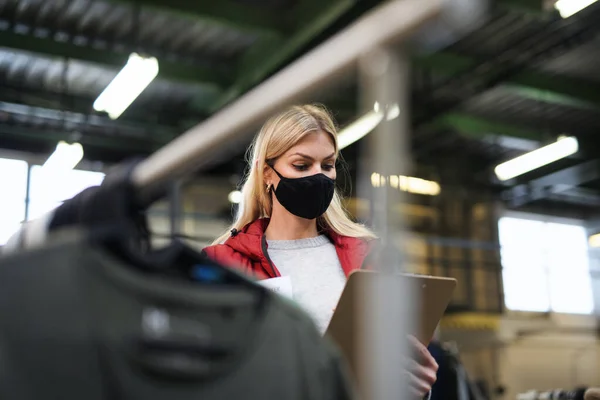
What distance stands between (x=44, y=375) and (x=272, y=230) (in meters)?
1.08

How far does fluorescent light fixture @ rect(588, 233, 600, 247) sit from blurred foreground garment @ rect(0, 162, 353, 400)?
14130 millimetres

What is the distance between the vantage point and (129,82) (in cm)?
677

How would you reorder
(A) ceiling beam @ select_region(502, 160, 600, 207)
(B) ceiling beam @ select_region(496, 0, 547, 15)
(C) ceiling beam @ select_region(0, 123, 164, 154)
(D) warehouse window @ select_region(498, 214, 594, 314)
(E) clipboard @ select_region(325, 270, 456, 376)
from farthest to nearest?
1. (D) warehouse window @ select_region(498, 214, 594, 314)
2. (A) ceiling beam @ select_region(502, 160, 600, 207)
3. (C) ceiling beam @ select_region(0, 123, 164, 154)
4. (B) ceiling beam @ select_region(496, 0, 547, 15)
5. (E) clipboard @ select_region(325, 270, 456, 376)

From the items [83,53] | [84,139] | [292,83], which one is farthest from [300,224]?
[84,139]

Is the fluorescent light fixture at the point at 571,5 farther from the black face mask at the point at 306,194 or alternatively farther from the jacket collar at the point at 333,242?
the black face mask at the point at 306,194

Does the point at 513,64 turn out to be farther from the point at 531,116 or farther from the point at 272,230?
the point at 272,230

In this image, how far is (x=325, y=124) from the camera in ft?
5.66

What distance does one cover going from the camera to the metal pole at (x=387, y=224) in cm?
84

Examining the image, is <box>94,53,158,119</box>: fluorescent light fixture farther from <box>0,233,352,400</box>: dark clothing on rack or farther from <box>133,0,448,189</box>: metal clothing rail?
<box>0,233,352,400</box>: dark clothing on rack

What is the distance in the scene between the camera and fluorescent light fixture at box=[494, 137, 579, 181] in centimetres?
928

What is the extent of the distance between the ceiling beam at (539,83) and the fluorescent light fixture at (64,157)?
3703mm

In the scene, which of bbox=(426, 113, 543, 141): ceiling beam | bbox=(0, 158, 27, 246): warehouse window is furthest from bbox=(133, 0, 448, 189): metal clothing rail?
bbox=(0, 158, 27, 246): warehouse window

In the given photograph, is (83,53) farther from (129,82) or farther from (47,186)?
(47,186)

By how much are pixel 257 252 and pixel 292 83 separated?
82cm
